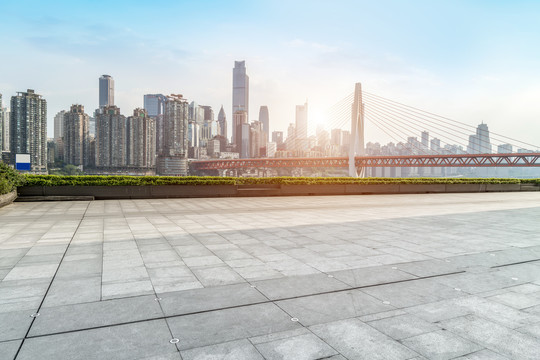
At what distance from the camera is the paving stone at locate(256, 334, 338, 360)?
9.92 ft

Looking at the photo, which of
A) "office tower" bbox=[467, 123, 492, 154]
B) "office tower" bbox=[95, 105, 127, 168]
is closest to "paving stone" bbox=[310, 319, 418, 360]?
"office tower" bbox=[467, 123, 492, 154]

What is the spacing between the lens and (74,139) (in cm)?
12988

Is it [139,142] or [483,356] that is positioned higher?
[139,142]

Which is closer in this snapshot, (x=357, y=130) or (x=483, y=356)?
(x=483, y=356)

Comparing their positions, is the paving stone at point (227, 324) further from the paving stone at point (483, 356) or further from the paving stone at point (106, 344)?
the paving stone at point (483, 356)

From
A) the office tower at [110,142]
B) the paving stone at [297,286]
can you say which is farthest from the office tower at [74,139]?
the paving stone at [297,286]

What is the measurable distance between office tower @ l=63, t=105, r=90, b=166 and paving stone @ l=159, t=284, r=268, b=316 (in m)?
141

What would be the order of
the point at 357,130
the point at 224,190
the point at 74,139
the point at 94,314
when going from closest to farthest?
the point at 94,314, the point at 224,190, the point at 357,130, the point at 74,139

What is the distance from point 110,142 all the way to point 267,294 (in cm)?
14857

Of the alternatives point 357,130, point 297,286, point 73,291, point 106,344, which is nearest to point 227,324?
point 106,344

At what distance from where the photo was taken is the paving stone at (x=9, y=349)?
9.80 feet

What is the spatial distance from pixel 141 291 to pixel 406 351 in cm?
321

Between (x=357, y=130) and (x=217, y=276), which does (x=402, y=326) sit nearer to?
(x=217, y=276)

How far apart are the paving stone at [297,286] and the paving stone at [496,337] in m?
1.48
